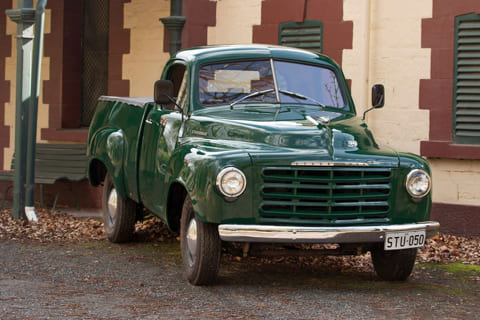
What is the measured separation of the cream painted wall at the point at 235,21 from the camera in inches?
448

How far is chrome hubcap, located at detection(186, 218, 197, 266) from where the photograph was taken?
257 inches

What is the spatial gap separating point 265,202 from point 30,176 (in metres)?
4.90

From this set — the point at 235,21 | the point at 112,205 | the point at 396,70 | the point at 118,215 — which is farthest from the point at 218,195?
the point at 235,21

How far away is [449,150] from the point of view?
389 inches

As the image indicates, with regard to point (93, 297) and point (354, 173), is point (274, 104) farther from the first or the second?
point (93, 297)

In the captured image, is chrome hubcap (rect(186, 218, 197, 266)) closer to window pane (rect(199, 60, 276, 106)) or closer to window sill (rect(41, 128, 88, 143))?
window pane (rect(199, 60, 276, 106))

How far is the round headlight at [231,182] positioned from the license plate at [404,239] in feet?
3.53

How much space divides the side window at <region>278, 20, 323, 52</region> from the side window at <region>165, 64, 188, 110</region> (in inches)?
129

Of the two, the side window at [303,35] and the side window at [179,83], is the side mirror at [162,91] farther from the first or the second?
the side window at [303,35]

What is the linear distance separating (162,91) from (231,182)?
1.53m

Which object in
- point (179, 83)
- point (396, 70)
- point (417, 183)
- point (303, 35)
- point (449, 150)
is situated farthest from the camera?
point (303, 35)

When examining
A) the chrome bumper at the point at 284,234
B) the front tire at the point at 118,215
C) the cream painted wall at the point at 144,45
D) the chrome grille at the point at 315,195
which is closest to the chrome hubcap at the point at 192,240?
the chrome bumper at the point at 284,234

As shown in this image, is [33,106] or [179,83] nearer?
[179,83]

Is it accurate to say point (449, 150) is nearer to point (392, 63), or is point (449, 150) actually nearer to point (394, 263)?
point (392, 63)
